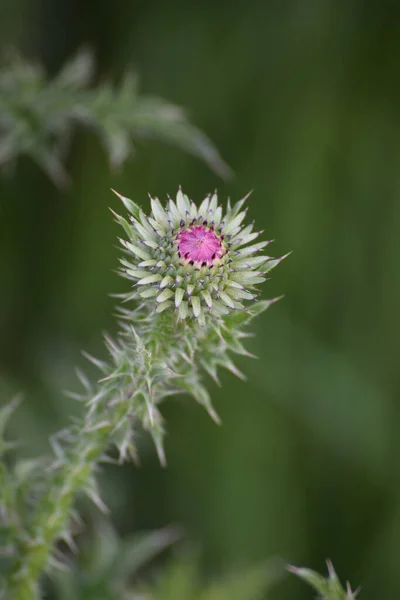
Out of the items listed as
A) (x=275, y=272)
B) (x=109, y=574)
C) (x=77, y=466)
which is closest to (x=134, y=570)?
(x=109, y=574)

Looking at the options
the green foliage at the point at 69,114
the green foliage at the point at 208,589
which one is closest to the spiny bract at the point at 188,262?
the green foliage at the point at 69,114

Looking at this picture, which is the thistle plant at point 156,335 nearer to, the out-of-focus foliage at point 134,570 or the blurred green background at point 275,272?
the out-of-focus foliage at point 134,570

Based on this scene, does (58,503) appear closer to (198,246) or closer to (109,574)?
(109,574)

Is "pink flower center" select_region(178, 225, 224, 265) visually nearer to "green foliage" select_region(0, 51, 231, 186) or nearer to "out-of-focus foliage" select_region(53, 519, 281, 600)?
"green foliage" select_region(0, 51, 231, 186)

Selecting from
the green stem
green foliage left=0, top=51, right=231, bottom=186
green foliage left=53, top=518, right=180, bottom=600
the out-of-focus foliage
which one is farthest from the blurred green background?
the green stem

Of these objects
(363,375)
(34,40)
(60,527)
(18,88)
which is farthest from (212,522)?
(34,40)

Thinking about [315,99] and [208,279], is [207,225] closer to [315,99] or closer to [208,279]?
[208,279]

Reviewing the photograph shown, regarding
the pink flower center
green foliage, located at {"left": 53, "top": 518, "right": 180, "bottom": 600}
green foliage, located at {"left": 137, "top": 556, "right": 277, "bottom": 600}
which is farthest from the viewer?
green foliage, located at {"left": 137, "top": 556, "right": 277, "bottom": 600}
